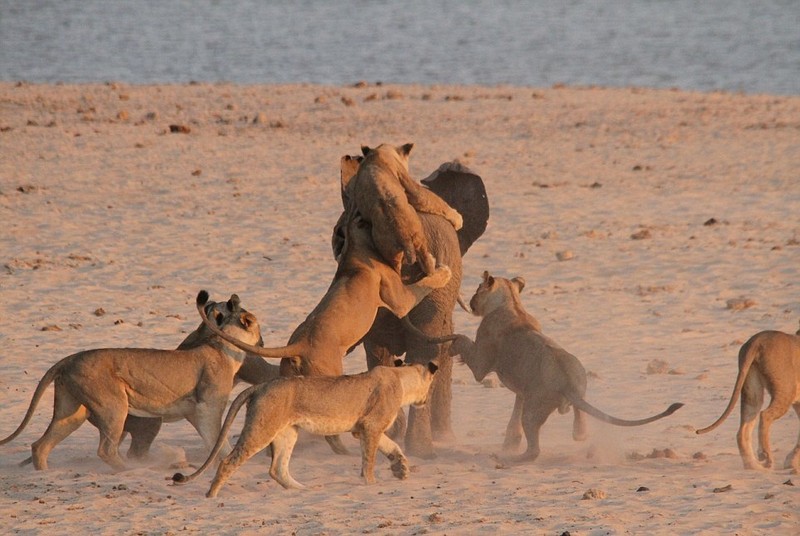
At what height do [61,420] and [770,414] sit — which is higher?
[770,414]

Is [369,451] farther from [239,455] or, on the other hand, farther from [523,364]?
[523,364]

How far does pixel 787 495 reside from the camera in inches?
363

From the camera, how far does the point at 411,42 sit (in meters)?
63.6

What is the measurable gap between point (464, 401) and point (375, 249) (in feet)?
7.99

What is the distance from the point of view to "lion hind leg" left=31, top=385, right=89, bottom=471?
9703 millimetres

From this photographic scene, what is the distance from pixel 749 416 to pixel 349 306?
2.70m

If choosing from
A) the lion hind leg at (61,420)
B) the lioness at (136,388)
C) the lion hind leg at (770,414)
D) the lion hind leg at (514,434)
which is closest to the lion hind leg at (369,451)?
the lioness at (136,388)

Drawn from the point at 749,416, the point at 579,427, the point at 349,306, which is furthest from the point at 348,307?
the point at 749,416

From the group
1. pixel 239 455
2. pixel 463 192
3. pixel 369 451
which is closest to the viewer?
pixel 239 455

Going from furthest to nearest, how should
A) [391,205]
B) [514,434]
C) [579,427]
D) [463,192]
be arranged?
[463,192] → [579,427] → [514,434] → [391,205]

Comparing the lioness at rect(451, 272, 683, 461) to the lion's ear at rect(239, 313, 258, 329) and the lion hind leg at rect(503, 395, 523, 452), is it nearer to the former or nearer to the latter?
the lion hind leg at rect(503, 395, 523, 452)

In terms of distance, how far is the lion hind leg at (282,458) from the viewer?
30.9 ft

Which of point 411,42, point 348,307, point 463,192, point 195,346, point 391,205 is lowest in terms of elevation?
point 195,346

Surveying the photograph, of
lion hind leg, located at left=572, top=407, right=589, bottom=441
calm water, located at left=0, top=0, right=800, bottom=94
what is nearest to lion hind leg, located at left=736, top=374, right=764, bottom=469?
lion hind leg, located at left=572, top=407, right=589, bottom=441
